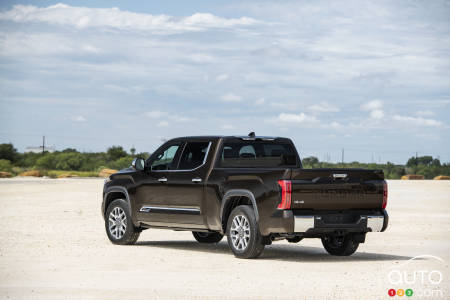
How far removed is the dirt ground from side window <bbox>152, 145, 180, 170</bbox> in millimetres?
1477

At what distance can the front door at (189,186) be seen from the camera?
1503 cm

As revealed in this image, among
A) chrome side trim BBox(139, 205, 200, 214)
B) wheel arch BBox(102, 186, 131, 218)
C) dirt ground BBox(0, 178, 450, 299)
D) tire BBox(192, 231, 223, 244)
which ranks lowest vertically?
dirt ground BBox(0, 178, 450, 299)

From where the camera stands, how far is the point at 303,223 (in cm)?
1331

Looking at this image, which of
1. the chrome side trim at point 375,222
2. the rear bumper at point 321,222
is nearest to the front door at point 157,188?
the rear bumper at point 321,222

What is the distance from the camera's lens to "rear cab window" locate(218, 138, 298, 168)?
15.1m

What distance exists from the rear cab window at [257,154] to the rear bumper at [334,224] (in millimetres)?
2093

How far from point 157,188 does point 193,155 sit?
0.95m

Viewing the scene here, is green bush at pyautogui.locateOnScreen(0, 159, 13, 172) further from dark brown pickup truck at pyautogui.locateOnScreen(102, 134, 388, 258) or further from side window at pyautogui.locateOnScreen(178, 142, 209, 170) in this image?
side window at pyautogui.locateOnScreen(178, 142, 209, 170)

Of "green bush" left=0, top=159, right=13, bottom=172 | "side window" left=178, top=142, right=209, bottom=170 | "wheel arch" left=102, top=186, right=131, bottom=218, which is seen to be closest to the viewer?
"side window" left=178, top=142, right=209, bottom=170

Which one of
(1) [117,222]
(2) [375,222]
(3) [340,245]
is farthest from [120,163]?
(2) [375,222]

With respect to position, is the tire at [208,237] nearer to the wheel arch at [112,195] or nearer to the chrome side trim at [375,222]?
the wheel arch at [112,195]

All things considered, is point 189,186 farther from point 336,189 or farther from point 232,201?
point 336,189

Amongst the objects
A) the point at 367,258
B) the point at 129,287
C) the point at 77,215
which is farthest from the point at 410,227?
the point at 129,287

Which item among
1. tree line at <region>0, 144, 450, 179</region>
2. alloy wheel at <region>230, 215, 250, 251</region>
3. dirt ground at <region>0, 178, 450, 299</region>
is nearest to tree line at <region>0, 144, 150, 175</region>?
tree line at <region>0, 144, 450, 179</region>
